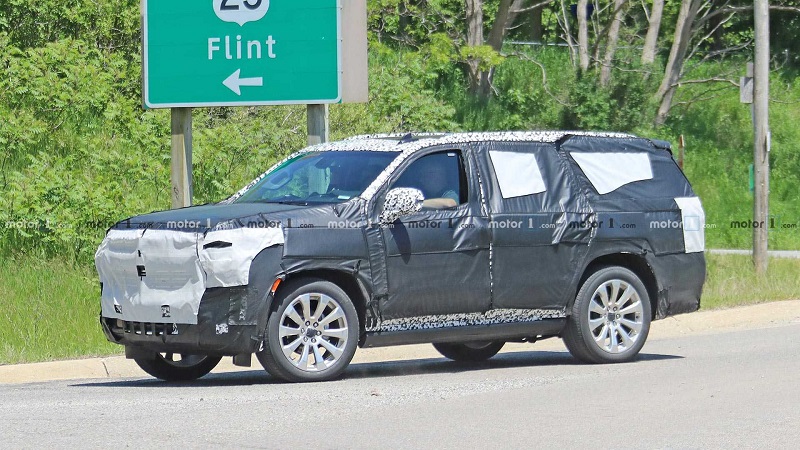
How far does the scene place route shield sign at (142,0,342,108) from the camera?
1327 centimetres

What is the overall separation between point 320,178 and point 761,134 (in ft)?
34.1

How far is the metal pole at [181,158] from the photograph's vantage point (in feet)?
45.3

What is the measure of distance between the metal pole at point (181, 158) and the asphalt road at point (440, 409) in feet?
10.5

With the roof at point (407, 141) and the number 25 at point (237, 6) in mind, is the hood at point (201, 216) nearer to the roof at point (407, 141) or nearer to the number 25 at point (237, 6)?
the roof at point (407, 141)

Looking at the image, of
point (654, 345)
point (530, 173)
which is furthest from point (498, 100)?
point (530, 173)

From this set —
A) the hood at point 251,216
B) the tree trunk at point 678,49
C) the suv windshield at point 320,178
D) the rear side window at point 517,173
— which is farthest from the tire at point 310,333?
the tree trunk at point 678,49

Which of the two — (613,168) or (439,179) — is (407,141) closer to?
(439,179)

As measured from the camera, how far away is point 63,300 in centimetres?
1360

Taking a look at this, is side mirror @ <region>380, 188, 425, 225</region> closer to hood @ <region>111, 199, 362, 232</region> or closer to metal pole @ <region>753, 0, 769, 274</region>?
hood @ <region>111, 199, 362, 232</region>

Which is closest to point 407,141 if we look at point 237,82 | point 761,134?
point 237,82

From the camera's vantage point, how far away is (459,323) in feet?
34.5

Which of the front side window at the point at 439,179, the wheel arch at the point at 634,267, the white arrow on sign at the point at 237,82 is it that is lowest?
the wheel arch at the point at 634,267

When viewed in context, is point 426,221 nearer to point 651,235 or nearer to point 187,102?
point 651,235

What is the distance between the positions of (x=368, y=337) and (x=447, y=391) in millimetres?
845
